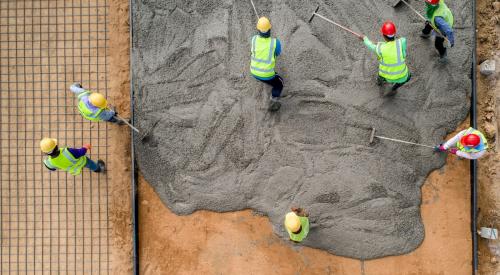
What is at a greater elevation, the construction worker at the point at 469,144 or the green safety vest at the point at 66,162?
the construction worker at the point at 469,144

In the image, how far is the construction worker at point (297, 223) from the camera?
5180 millimetres

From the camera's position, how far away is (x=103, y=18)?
6.58m

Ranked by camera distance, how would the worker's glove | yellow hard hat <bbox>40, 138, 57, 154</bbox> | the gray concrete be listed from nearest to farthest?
yellow hard hat <bbox>40, 138, 57, 154</bbox>
the worker's glove
the gray concrete

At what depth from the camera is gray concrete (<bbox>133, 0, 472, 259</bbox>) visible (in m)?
6.04

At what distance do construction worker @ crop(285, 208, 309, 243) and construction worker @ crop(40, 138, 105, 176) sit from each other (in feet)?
10.5

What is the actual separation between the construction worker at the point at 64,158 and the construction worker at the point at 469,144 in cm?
537

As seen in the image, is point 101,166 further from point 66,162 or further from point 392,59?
point 392,59

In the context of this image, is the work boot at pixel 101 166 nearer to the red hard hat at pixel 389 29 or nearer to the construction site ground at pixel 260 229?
the construction site ground at pixel 260 229

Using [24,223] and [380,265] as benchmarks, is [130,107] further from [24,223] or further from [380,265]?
[380,265]

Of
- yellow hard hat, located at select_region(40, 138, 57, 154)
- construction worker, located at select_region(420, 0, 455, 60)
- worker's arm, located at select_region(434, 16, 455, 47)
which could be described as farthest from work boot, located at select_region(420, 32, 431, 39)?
yellow hard hat, located at select_region(40, 138, 57, 154)

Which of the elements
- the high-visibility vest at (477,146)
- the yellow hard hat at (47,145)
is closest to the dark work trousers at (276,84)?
the high-visibility vest at (477,146)

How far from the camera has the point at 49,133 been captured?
652 cm

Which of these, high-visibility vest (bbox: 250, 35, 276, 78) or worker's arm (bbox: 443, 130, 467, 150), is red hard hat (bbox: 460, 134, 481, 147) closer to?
worker's arm (bbox: 443, 130, 467, 150)

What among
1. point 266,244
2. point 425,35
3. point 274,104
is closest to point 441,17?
point 425,35
